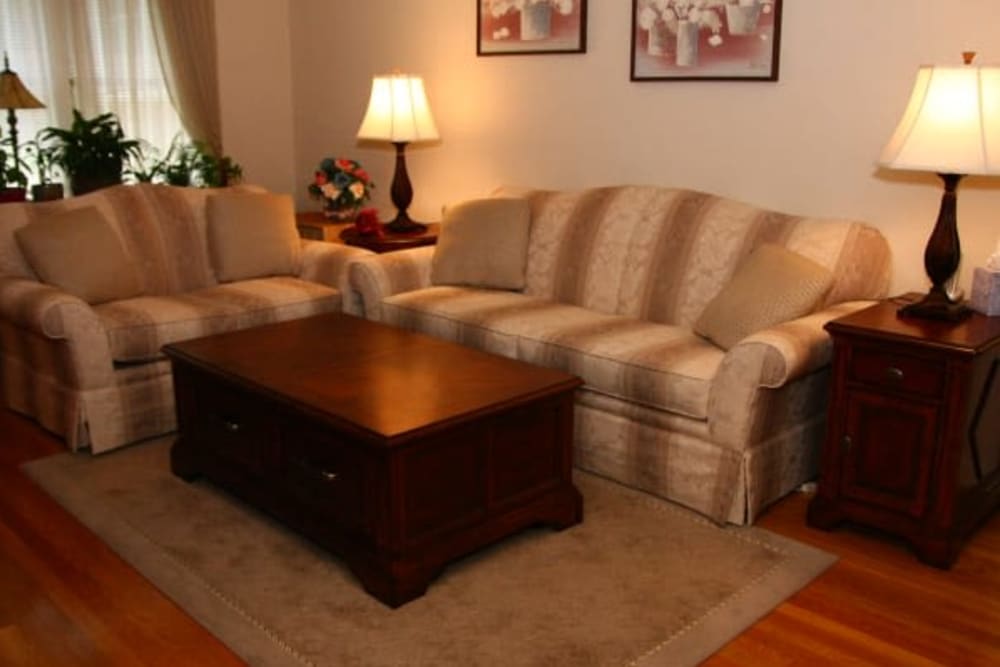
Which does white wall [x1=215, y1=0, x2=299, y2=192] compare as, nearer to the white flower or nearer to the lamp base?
the white flower

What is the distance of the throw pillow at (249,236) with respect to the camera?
4230mm

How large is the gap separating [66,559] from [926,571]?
2.46 metres

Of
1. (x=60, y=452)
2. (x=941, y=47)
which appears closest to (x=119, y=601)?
(x=60, y=452)

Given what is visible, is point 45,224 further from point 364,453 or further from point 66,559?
point 364,453

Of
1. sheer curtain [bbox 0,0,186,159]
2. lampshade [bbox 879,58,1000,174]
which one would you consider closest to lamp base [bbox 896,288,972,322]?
lampshade [bbox 879,58,1000,174]

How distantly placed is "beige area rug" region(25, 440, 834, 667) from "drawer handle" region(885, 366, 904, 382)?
56 centimetres

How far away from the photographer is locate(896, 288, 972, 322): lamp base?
2748mm

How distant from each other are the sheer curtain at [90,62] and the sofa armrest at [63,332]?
1.58m

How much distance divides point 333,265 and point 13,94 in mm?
1659

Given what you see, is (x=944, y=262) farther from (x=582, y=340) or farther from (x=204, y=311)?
(x=204, y=311)

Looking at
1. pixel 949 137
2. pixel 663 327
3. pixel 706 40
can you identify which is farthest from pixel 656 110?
pixel 949 137

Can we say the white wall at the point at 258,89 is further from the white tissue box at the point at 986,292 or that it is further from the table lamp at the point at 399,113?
the white tissue box at the point at 986,292

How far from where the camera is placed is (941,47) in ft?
10.1

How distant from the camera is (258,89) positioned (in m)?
5.48
